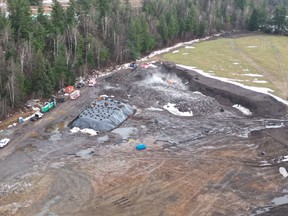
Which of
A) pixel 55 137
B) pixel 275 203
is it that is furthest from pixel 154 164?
pixel 55 137

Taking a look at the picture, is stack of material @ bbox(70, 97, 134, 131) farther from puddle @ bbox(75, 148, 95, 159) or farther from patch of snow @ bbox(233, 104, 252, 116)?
patch of snow @ bbox(233, 104, 252, 116)

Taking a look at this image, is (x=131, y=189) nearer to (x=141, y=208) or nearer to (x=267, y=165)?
(x=141, y=208)

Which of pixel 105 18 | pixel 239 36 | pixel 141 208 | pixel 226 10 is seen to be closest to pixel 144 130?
pixel 141 208

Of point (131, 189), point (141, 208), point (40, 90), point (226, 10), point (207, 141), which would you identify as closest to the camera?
point (141, 208)

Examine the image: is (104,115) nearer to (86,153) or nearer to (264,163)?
(86,153)

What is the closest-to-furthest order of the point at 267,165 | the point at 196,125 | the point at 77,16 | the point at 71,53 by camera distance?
the point at 267,165, the point at 196,125, the point at 71,53, the point at 77,16

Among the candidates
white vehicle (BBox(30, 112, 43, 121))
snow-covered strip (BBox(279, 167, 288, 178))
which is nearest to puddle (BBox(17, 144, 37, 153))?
white vehicle (BBox(30, 112, 43, 121))

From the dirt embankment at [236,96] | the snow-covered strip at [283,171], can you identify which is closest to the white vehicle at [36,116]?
the dirt embankment at [236,96]
